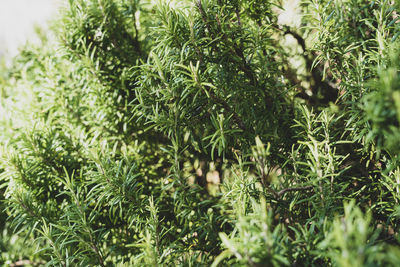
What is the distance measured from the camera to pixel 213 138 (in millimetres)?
785

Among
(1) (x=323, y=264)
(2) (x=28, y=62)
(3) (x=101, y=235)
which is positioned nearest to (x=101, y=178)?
(3) (x=101, y=235)

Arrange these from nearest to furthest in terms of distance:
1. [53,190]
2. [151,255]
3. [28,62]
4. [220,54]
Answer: [151,255]
[220,54]
[53,190]
[28,62]

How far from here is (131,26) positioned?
1.34 m

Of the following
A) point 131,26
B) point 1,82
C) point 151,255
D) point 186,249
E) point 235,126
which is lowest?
point 186,249

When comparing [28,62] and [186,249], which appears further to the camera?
[28,62]

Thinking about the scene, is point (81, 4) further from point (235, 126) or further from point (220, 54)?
point (235, 126)

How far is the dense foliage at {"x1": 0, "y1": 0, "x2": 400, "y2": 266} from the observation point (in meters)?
0.69

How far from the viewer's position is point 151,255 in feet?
2.30

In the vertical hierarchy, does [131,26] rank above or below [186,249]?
above

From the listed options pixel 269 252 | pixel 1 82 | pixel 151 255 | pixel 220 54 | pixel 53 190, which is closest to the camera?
pixel 269 252

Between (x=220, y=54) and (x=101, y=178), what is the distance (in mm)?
584

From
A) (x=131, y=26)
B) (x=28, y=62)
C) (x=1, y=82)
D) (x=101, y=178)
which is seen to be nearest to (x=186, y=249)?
(x=101, y=178)

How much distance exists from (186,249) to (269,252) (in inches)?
19.2

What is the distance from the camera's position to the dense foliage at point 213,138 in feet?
2.26
